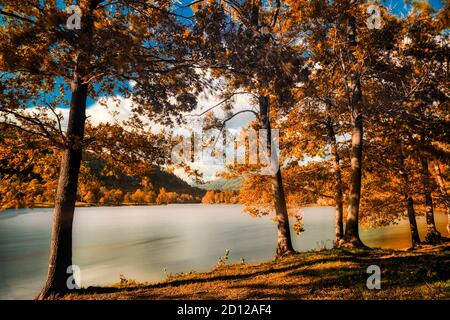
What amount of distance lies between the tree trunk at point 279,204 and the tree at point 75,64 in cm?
525

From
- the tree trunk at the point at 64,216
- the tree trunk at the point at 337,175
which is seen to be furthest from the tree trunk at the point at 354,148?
the tree trunk at the point at 64,216

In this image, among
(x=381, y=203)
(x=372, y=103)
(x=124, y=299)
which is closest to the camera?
(x=124, y=299)

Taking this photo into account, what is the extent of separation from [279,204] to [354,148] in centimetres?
487

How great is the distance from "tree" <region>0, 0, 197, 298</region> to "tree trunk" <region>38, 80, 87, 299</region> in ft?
0.10

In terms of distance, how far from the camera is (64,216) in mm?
10406

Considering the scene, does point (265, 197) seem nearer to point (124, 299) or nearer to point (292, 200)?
point (292, 200)

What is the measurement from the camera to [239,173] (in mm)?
18234

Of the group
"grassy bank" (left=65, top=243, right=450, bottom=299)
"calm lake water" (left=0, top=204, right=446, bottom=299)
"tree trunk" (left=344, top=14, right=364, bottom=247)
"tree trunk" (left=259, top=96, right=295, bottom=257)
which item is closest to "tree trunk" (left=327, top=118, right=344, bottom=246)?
"tree trunk" (left=344, top=14, right=364, bottom=247)

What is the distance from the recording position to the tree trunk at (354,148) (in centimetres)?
1578

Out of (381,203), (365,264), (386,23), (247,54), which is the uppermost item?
(386,23)

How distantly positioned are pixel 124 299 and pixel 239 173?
10.2 metres

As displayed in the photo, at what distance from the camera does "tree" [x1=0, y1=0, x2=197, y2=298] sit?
338 inches

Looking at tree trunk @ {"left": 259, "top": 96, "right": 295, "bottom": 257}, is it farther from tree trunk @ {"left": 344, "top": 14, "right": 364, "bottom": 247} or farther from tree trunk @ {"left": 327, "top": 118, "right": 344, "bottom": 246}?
tree trunk @ {"left": 327, "top": 118, "right": 344, "bottom": 246}

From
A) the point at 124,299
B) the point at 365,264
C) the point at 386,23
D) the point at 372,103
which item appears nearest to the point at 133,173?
the point at 124,299
